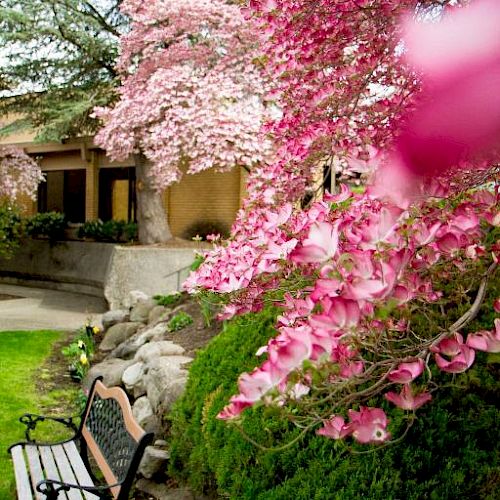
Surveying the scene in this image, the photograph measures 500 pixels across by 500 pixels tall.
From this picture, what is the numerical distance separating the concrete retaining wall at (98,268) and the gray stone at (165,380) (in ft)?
21.5

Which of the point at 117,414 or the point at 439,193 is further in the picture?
the point at 117,414

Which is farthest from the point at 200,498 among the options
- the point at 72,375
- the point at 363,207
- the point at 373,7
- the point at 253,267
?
the point at 72,375

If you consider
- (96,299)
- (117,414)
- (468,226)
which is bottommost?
(96,299)

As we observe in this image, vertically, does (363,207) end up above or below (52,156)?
below

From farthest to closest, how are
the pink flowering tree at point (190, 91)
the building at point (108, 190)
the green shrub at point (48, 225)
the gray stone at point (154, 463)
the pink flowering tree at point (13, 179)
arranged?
the green shrub at point (48, 225) → the building at point (108, 190) → the pink flowering tree at point (13, 179) → the pink flowering tree at point (190, 91) → the gray stone at point (154, 463)

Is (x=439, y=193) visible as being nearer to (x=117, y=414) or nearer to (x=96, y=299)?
(x=117, y=414)

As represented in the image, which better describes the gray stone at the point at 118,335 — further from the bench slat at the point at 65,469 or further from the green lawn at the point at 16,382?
the bench slat at the point at 65,469

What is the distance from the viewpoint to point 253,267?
2.45 m

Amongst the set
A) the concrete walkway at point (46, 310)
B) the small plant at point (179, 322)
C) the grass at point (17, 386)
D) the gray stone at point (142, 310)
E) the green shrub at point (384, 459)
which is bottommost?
the concrete walkway at point (46, 310)

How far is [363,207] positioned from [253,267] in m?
0.43

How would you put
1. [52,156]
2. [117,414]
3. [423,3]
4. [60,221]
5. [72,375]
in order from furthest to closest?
[52,156] < [60,221] < [72,375] < [117,414] < [423,3]

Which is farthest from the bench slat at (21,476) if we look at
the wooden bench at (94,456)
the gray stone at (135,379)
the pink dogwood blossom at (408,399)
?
the pink dogwood blossom at (408,399)

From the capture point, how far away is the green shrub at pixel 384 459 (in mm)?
3133

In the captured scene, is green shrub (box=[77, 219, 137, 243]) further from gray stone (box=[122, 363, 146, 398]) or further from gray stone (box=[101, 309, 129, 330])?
gray stone (box=[122, 363, 146, 398])
